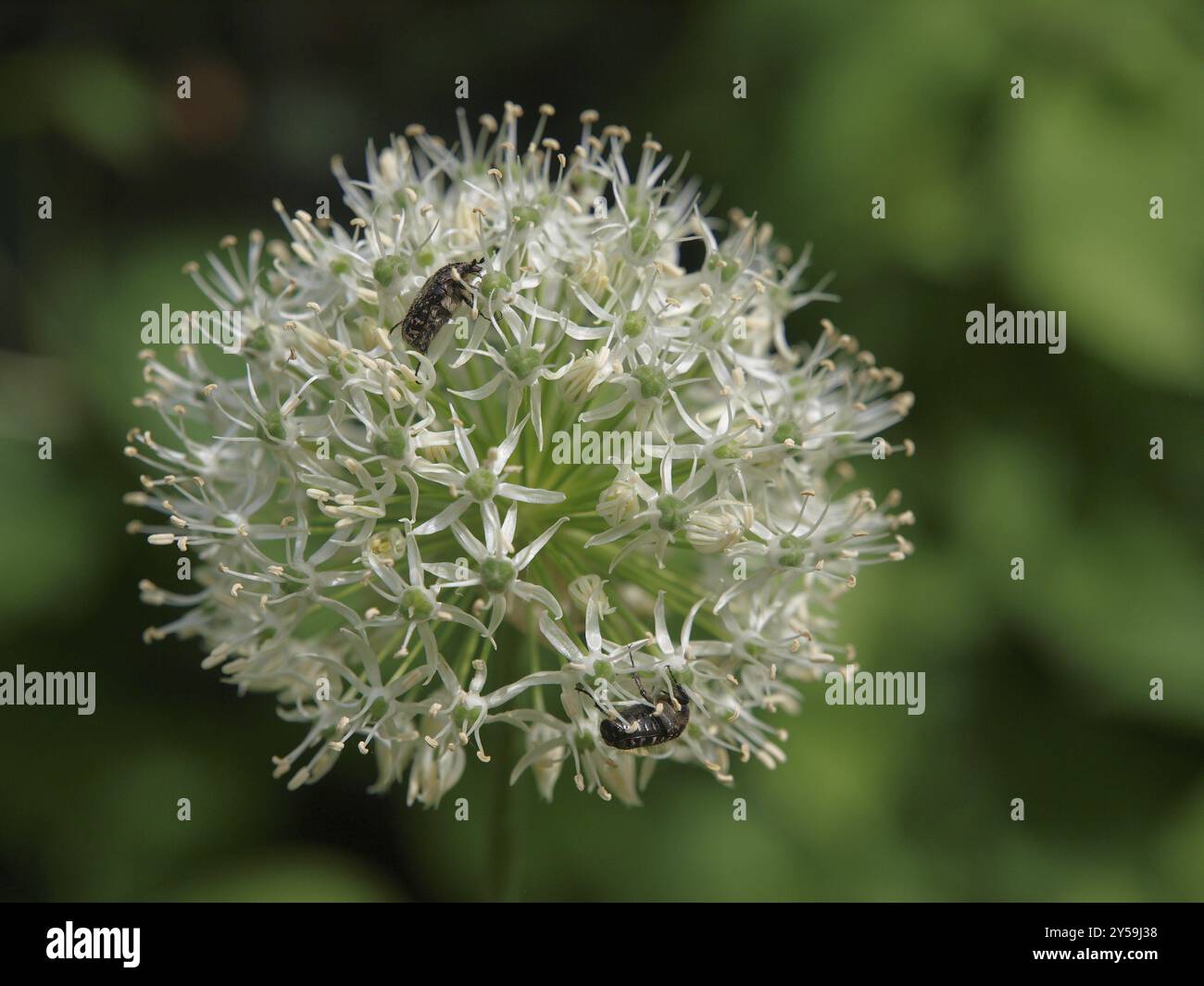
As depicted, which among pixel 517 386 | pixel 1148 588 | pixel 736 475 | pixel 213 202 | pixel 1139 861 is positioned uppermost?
pixel 213 202

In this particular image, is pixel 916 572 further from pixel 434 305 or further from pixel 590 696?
pixel 434 305

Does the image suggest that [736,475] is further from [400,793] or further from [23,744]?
[23,744]

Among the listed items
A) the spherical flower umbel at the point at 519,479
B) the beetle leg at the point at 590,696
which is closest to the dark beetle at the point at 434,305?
the spherical flower umbel at the point at 519,479

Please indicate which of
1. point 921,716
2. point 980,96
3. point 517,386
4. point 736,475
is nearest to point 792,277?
point 736,475

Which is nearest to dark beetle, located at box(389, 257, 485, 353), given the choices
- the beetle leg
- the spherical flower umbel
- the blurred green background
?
the spherical flower umbel

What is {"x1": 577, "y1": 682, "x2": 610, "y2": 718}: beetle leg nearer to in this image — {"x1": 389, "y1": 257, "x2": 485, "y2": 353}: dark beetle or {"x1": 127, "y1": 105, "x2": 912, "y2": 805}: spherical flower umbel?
{"x1": 127, "y1": 105, "x2": 912, "y2": 805}: spherical flower umbel

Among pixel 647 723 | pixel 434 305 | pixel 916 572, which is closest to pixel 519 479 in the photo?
pixel 434 305
